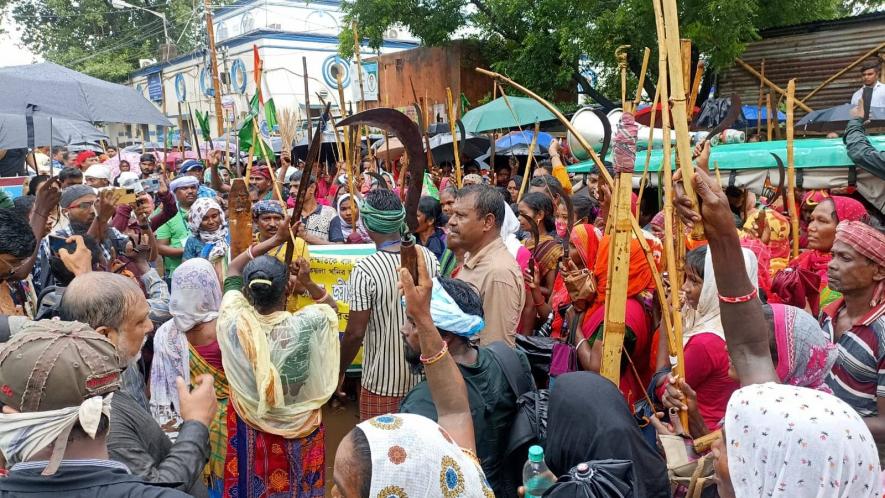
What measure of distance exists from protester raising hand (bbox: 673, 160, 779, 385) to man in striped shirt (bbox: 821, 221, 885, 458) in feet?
2.08

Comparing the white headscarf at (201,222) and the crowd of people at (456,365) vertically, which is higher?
the white headscarf at (201,222)

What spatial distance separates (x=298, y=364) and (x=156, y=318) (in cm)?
120

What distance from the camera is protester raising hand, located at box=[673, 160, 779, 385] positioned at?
1835 millimetres

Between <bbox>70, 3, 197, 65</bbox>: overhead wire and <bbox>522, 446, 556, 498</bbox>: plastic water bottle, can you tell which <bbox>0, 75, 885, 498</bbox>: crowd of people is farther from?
<bbox>70, 3, 197, 65</bbox>: overhead wire

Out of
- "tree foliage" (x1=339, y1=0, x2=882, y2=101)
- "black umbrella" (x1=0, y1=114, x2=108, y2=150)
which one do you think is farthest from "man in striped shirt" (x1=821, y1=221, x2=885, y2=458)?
"tree foliage" (x1=339, y1=0, x2=882, y2=101)

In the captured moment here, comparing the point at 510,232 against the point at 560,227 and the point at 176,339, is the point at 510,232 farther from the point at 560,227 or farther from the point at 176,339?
the point at 176,339

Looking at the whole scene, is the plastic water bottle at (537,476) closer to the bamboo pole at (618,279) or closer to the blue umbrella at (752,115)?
the bamboo pole at (618,279)

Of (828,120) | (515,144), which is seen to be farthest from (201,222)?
(828,120)

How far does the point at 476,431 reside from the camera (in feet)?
7.37

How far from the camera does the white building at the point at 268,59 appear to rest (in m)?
26.1

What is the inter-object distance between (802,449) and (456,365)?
1.04 metres

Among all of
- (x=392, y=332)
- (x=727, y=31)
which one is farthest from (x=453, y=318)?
(x=727, y=31)

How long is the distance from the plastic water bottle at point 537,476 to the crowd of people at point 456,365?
0.11 meters

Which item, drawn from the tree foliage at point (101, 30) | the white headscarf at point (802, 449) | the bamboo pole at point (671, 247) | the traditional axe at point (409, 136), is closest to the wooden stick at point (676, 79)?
the bamboo pole at point (671, 247)
